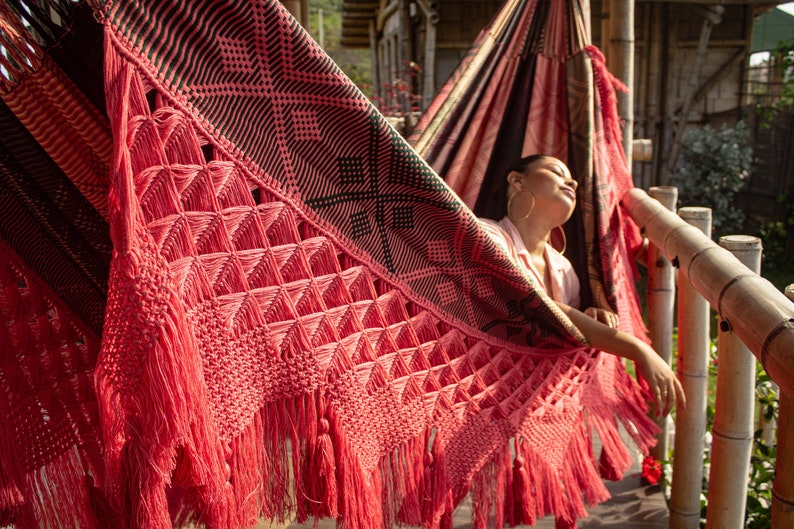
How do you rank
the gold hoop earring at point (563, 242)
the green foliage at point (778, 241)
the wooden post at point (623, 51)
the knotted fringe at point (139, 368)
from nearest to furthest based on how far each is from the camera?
the knotted fringe at point (139, 368) < the gold hoop earring at point (563, 242) < the wooden post at point (623, 51) < the green foliage at point (778, 241)

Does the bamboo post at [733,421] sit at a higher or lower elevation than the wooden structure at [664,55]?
lower

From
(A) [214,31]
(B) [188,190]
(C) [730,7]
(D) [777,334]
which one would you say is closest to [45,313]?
(B) [188,190]

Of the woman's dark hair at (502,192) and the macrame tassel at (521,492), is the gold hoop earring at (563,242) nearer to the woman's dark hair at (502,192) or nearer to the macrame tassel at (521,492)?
the woman's dark hair at (502,192)

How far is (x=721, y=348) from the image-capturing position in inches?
52.1

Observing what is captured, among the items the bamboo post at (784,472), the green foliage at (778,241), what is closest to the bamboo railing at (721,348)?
the bamboo post at (784,472)

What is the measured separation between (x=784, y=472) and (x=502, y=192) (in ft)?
3.16

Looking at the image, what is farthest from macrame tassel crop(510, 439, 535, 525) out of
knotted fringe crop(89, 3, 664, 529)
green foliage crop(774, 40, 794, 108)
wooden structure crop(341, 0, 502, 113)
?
green foliage crop(774, 40, 794, 108)

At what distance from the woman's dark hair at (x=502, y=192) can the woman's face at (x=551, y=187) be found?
0.06 feet

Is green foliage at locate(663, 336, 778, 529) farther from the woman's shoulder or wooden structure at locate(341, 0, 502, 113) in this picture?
wooden structure at locate(341, 0, 502, 113)

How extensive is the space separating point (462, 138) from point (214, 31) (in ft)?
3.50

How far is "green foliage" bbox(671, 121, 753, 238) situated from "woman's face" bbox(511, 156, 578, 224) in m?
4.66

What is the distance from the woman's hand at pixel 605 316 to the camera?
5.55 feet

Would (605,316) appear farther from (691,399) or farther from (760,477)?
(760,477)

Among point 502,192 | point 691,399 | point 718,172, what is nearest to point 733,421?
point 691,399
